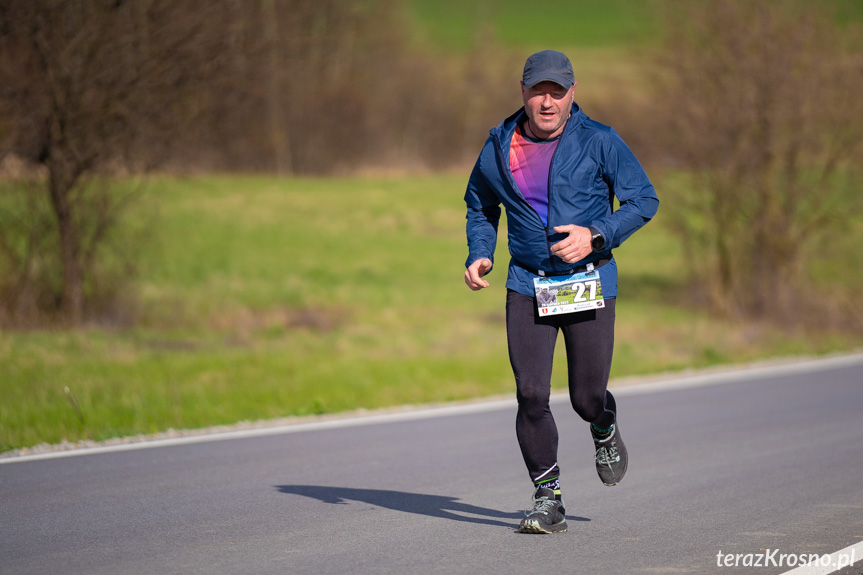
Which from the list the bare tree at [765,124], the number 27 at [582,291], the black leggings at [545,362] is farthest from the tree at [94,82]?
the number 27 at [582,291]

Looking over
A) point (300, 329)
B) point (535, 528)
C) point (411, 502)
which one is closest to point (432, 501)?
point (411, 502)

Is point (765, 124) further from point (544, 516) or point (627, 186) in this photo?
point (544, 516)

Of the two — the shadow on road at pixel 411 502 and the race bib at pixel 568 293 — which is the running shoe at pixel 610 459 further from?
the race bib at pixel 568 293

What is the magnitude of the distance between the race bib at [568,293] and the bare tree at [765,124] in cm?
1731

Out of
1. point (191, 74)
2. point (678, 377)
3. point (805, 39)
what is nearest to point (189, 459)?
point (678, 377)

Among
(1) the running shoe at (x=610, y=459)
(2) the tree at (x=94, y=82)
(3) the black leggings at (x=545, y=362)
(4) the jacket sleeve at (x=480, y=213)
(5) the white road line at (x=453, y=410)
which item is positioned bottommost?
(5) the white road line at (x=453, y=410)

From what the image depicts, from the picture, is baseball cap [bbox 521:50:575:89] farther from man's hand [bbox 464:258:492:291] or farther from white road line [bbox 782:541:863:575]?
white road line [bbox 782:541:863:575]

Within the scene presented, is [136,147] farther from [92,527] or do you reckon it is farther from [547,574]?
[547,574]

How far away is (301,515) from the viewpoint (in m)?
6.38

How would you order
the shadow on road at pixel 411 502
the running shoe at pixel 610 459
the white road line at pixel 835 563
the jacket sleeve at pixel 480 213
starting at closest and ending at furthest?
the white road line at pixel 835 563 < the jacket sleeve at pixel 480 213 < the running shoe at pixel 610 459 < the shadow on road at pixel 411 502

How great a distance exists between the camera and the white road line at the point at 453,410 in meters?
8.91

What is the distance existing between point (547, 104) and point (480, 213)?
71 cm

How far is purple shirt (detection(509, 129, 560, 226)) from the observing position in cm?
560

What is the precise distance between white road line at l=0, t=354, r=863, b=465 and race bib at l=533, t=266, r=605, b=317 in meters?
4.46
